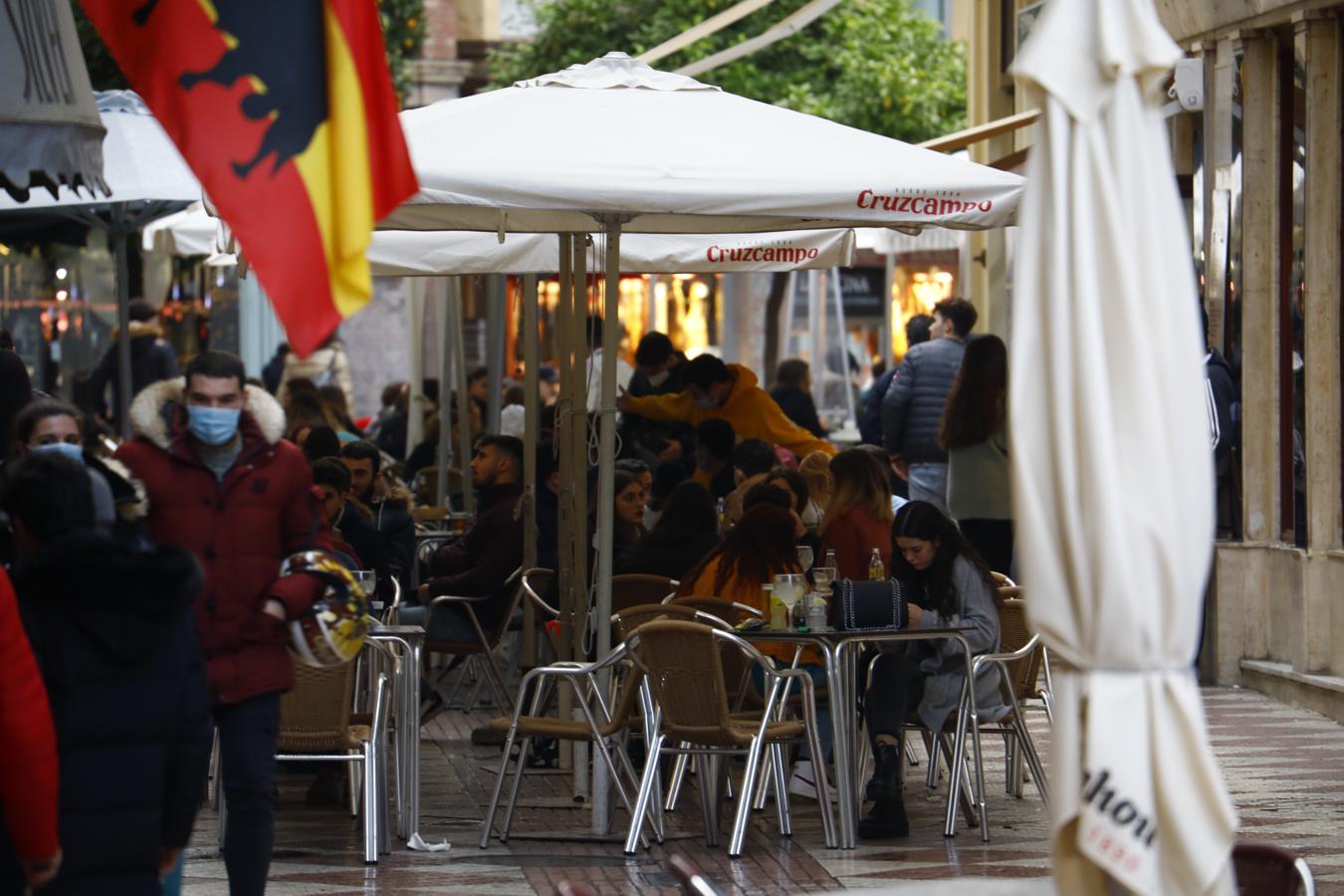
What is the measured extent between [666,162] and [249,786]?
2.97m

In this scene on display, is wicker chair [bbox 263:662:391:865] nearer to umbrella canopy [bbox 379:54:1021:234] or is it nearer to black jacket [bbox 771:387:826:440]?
umbrella canopy [bbox 379:54:1021:234]

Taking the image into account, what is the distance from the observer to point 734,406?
14.9 metres

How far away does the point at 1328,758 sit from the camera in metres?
11.1

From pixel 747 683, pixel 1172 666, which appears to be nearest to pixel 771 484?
pixel 747 683

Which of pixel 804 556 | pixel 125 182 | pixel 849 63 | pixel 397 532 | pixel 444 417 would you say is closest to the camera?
pixel 804 556

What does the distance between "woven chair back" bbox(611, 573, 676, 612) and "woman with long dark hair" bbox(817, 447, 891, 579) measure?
74cm

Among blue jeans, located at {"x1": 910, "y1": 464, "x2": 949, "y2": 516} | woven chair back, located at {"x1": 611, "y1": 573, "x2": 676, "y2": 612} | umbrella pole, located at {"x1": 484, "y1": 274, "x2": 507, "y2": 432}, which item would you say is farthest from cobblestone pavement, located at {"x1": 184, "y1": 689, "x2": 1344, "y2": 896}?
umbrella pole, located at {"x1": 484, "y1": 274, "x2": 507, "y2": 432}

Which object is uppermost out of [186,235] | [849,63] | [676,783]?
[849,63]

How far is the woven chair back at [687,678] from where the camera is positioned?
8578 mm

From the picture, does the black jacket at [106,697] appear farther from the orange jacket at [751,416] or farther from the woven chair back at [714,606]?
the orange jacket at [751,416]

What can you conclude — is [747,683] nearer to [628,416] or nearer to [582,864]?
[582,864]

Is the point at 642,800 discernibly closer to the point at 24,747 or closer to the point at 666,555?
the point at 666,555

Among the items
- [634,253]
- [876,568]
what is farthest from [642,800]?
[634,253]

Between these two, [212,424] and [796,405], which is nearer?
[212,424]
